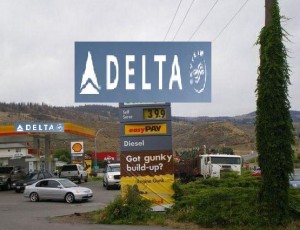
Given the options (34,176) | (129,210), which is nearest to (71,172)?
(34,176)

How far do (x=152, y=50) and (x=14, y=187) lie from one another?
28535 millimetres

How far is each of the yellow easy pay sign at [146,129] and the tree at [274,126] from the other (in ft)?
15.6

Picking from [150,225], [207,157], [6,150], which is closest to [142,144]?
[150,225]

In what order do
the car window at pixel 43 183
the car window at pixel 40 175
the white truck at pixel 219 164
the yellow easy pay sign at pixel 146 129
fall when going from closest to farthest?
the yellow easy pay sign at pixel 146 129
the car window at pixel 43 183
the white truck at pixel 219 164
the car window at pixel 40 175

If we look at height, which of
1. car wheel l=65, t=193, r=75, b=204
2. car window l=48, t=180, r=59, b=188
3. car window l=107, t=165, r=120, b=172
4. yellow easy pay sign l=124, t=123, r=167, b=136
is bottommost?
car wheel l=65, t=193, r=75, b=204

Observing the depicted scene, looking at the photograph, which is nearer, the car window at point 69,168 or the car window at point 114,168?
the car window at point 114,168

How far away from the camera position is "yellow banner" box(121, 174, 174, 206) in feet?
65.6

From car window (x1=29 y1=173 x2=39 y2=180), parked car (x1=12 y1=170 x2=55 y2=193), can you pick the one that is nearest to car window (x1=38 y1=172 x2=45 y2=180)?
parked car (x1=12 y1=170 x2=55 y2=193)

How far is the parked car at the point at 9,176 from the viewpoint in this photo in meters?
46.2

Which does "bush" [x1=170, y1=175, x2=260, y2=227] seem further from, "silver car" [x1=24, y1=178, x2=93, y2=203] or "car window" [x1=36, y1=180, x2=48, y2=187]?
"car window" [x1=36, y1=180, x2=48, y2=187]

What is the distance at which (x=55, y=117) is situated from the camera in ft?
491

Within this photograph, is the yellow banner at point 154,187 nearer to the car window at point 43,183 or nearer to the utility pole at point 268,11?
the utility pole at point 268,11

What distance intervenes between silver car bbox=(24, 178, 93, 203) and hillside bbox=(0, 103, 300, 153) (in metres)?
57.3

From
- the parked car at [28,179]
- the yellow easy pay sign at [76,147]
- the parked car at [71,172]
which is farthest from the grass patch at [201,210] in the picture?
the yellow easy pay sign at [76,147]
